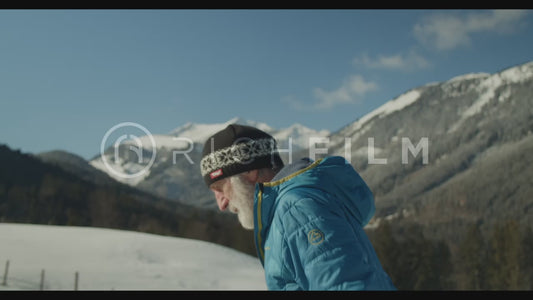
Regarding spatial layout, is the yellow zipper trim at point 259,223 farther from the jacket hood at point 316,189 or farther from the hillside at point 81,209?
the hillside at point 81,209

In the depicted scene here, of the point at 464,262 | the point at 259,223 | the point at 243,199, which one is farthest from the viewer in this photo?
the point at 464,262

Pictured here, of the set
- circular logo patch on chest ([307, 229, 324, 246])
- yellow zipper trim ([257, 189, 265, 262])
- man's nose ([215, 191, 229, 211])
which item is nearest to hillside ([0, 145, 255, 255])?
man's nose ([215, 191, 229, 211])

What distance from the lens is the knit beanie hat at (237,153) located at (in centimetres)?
251

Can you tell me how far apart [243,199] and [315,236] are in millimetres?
869

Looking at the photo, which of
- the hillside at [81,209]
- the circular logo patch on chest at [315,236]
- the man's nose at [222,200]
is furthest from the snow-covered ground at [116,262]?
the hillside at [81,209]

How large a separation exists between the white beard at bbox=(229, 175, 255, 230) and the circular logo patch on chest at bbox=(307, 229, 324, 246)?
0.80 meters

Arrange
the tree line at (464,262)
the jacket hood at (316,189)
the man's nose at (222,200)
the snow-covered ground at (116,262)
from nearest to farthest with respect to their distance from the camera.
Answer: the jacket hood at (316,189)
the man's nose at (222,200)
the snow-covered ground at (116,262)
the tree line at (464,262)

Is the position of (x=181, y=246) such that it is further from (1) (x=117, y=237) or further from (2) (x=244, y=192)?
(2) (x=244, y=192)

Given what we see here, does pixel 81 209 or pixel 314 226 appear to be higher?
pixel 314 226

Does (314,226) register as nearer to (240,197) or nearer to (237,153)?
(240,197)

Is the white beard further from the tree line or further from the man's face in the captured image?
the tree line

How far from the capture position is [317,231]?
1639mm

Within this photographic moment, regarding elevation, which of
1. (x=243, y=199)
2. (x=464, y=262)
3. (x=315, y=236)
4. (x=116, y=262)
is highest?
(x=243, y=199)

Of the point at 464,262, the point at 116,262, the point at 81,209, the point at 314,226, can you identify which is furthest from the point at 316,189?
the point at 81,209
